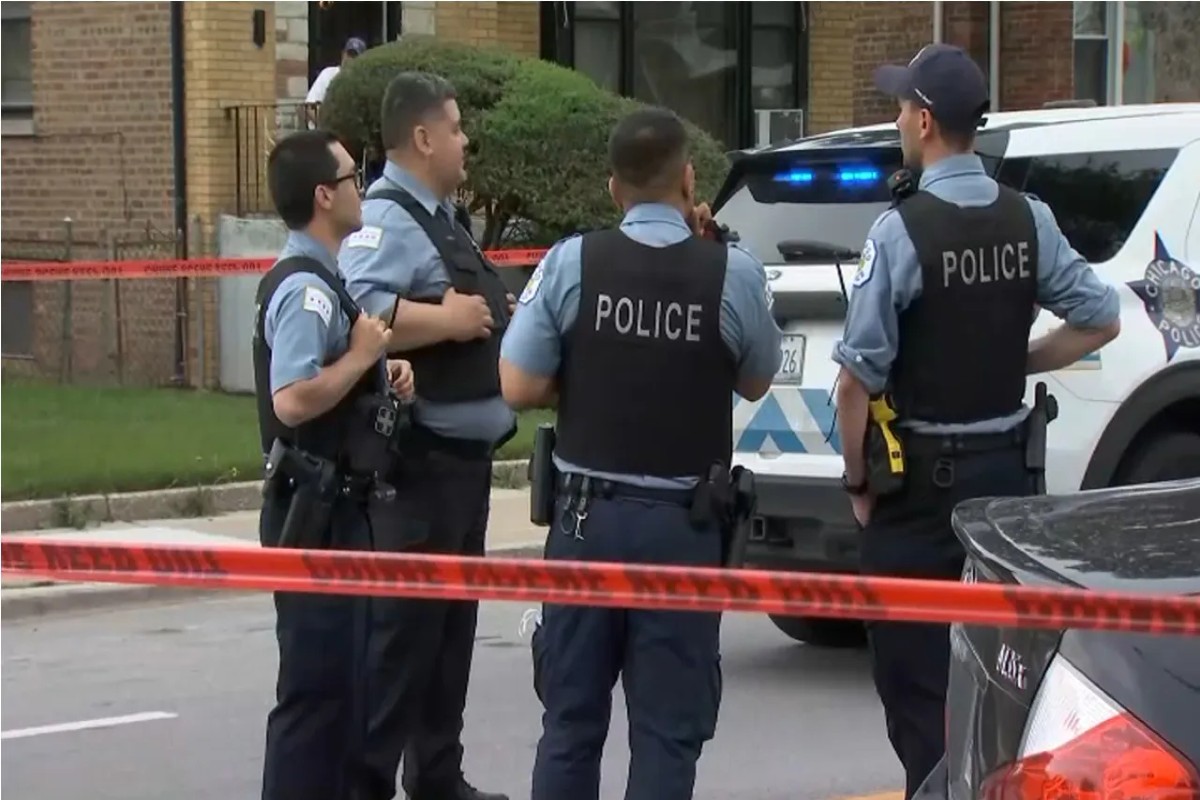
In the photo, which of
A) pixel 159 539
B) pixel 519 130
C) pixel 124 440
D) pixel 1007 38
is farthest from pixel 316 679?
pixel 1007 38

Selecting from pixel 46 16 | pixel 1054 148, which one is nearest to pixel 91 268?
pixel 46 16

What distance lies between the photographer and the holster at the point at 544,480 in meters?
4.97

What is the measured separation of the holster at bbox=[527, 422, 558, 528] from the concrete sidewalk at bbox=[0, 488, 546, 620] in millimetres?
4304

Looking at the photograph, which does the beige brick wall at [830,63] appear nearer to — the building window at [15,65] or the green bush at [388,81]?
the green bush at [388,81]

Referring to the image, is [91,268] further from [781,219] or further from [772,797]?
[772,797]

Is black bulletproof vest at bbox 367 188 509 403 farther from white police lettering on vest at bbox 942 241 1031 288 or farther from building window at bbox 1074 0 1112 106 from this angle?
building window at bbox 1074 0 1112 106

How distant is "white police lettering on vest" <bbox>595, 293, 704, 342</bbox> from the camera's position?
15.7 feet

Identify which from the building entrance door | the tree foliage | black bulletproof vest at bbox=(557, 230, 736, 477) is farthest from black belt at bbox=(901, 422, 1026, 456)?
the building entrance door

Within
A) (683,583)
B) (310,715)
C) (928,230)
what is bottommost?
(310,715)

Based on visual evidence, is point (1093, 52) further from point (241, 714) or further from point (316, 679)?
point (316, 679)

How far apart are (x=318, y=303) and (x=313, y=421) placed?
12.6 inches

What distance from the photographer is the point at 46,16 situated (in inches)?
666

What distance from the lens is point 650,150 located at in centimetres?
491

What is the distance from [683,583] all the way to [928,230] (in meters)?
1.85
